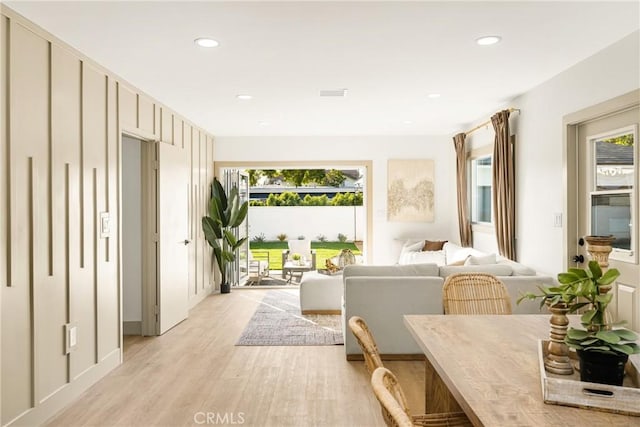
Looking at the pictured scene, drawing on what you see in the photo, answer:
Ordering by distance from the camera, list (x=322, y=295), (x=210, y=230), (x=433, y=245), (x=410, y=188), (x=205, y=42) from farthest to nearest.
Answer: (x=410, y=188), (x=433, y=245), (x=210, y=230), (x=322, y=295), (x=205, y=42)

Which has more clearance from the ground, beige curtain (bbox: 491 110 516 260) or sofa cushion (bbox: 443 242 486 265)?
beige curtain (bbox: 491 110 516 260)

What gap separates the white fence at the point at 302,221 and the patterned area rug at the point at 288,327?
5.93 metres

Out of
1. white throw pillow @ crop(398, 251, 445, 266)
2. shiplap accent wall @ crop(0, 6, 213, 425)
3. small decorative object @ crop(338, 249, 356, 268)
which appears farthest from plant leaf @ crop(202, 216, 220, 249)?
white throw pillow @ crop(398, 251, 445, 266)

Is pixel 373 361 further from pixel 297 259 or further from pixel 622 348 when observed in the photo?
pixel 297 259

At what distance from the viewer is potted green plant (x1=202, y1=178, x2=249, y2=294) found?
22.9 feet

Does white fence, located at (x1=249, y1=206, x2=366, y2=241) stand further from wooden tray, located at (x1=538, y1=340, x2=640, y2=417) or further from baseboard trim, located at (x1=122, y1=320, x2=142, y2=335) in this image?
wooden tray, located at (x1=538, y1=340, x2=640, y2=417)

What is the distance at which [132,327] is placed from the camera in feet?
16.5

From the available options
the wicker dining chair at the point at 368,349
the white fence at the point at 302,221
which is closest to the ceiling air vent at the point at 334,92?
the wicker dining chair at the point at 368,349

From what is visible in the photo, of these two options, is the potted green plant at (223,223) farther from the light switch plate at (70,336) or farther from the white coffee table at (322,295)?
→ the light switch plate at (70,336)

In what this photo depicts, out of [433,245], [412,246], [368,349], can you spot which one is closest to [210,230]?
[412,246]

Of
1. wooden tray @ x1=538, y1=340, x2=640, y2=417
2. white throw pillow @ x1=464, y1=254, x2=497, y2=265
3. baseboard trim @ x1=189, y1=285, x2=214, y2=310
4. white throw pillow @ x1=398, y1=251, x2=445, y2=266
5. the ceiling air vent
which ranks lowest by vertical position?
baseboard trim @ x1=189, y1=285, x2=214, y2=310

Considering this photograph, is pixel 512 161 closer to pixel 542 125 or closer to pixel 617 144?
pixel 542 125

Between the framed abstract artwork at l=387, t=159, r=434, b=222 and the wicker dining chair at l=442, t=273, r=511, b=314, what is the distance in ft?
15.6

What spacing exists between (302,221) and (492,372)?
10870mm
